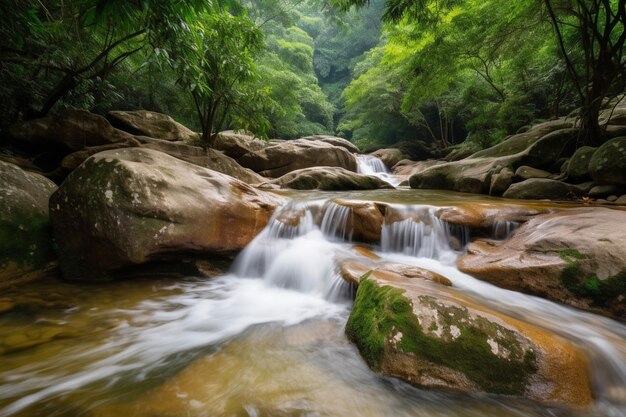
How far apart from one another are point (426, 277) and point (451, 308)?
44.1 inches

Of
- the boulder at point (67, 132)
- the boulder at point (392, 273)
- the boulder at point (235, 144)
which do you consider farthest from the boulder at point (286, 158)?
the boulder at point (392, 273)

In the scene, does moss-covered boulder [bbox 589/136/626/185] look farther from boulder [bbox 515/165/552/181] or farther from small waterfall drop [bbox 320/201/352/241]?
small waterfall drop [bbox 320/201/352/241]

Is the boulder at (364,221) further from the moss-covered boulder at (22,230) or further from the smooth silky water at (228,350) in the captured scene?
the moss-covered boulder at (22,230)

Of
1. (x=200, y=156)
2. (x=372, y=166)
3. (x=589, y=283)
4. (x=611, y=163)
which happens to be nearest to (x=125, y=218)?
(x=589, y=283)

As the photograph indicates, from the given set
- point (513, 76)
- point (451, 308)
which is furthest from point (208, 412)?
point (513, 76)

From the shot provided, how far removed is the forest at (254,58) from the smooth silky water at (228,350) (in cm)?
282

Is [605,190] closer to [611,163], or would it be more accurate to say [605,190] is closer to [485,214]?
[611,163]

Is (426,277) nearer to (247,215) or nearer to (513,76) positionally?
(247,215)

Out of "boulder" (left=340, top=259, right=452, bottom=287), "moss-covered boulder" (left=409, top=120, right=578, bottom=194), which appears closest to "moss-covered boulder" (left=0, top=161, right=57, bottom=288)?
"boulder" (left=340, top=259, right=452, bottom=287)

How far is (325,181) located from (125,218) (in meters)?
6.54

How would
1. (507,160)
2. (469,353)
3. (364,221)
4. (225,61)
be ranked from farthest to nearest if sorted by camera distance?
(507,160) → (225,61) → (364,221) → (469,353)

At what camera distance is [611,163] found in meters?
5.04

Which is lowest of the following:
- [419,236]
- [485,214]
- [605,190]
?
[419,236]

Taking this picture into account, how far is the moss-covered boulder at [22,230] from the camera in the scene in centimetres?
338
